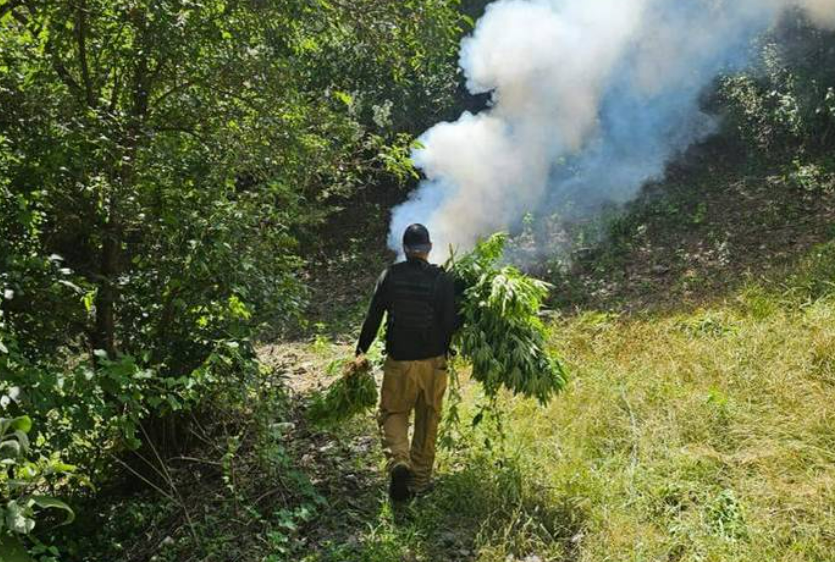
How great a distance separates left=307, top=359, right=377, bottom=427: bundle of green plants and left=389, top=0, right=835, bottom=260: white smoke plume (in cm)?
507

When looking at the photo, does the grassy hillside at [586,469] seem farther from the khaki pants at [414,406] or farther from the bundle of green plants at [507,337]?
the bundle of green plants at [507,337]

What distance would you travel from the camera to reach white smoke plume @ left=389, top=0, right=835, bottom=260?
34.7 feet

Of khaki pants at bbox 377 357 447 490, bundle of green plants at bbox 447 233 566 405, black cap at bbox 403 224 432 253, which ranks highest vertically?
black cap at bbox 403 224 432 253

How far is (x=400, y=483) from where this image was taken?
4.27 meters

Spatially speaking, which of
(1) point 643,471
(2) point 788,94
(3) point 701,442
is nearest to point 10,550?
(1) point 643,471

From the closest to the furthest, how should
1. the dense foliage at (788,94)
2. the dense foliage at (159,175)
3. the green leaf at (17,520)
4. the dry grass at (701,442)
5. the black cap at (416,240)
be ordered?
the green leaf at (17,520) < the dry grass at (701,442) < the dense foliage at (159,175) < the black cap at (416,240) < the dense foliage at (788,94)

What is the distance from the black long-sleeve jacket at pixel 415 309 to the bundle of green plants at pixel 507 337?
6.2 inches

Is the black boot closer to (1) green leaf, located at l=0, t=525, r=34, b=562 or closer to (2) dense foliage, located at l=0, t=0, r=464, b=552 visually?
(2) dense foliage, located at l=0, t=0, r=464, b=552

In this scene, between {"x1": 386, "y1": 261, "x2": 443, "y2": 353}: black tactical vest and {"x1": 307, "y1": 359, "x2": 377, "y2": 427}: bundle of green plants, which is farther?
{"x1": 307, "y1": 359, "x2": 377, "y2": 427}: bundle of green plants

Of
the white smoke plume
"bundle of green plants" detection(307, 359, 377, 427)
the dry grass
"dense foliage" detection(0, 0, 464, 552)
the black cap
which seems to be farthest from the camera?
the white smoke plume

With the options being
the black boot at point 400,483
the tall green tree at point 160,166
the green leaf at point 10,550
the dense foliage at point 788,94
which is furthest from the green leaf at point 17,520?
the dense foliage at point 788,94

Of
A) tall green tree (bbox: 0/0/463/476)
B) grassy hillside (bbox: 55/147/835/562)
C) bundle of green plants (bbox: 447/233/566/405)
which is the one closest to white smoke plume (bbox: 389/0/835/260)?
grassy hillside (bbox: 55/147/835/562)

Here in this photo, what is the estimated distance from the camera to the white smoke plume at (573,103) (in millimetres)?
10586

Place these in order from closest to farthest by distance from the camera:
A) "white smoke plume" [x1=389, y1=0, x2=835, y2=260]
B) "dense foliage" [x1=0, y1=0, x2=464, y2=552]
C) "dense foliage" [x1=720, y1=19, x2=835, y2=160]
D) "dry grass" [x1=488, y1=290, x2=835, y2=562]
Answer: "dry grass" [x1=488, y1=290, x2=835, y2=562], "dense foliage" [x1=0, y1=0, x2=464, y2=552], "white smoke plume" [x1=389, y1=0, x2=835, y2=260], "dense foliage" [x1=720, y1=19, x2=835, y2=160]
